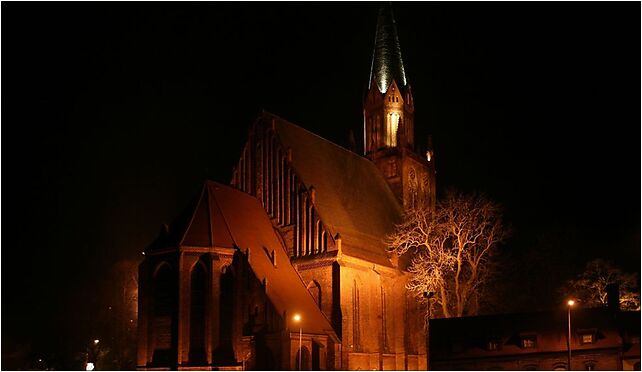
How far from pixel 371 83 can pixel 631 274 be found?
2290cm

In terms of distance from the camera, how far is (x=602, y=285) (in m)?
53.0

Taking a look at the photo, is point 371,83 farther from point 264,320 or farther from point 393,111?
point 264,320

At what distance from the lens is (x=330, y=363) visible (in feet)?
144

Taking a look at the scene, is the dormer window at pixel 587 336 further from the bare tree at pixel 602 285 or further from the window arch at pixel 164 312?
the window arch at pixel 164 312

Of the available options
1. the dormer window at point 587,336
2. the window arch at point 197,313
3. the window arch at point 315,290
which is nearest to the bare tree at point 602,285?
the dormer window at point 587,336

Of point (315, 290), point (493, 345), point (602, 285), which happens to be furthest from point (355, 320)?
point (602, 285)

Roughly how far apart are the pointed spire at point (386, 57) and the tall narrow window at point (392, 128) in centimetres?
246

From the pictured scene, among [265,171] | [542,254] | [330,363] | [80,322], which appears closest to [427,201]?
[542,254]

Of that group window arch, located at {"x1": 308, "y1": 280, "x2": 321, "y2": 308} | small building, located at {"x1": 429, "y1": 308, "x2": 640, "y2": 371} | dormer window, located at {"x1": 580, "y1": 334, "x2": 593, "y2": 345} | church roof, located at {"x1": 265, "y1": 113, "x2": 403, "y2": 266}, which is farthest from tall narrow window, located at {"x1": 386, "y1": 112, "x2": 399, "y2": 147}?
dormer window, located at {"x1": 580, "y1": 334, "x2": 593, "y2": 345}

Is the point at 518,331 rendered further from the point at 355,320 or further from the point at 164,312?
the point at 164,312

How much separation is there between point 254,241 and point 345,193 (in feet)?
30.9

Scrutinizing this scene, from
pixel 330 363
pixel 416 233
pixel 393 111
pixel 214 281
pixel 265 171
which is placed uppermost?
pixel 393 111

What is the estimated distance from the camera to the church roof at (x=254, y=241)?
42.5 metres

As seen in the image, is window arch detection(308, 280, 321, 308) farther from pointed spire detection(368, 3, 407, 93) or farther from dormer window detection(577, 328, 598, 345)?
pointed spire detection(368, 3, 407, 93)
